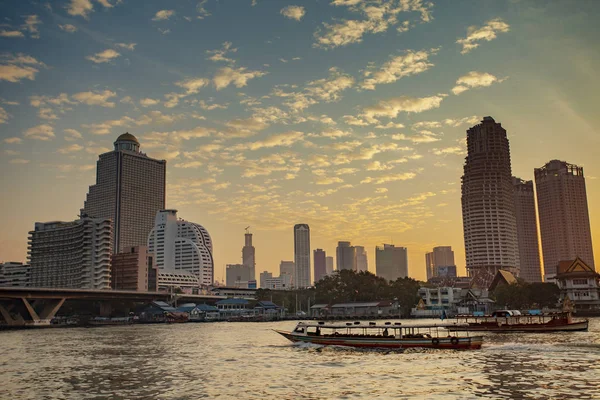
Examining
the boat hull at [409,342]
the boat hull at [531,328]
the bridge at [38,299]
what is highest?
the bridge at [38,299]

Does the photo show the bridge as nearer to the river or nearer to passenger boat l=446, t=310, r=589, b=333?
the river

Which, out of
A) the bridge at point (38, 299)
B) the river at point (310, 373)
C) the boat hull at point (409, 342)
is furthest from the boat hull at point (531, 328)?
the bridge at point (38, 299)

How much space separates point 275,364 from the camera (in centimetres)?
5462

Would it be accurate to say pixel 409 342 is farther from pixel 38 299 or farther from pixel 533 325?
pixel 38 299

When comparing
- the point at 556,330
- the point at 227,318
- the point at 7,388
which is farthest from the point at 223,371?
the point at 227,318

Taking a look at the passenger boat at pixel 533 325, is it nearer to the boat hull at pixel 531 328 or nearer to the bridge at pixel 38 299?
the boat hull at pixel 531 328

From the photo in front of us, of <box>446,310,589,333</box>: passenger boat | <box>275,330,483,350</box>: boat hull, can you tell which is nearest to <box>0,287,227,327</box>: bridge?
<box>275,330,483,350</box>: boat hull

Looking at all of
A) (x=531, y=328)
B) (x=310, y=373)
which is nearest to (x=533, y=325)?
(x=531, y=328)

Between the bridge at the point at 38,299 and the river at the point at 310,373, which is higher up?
the bridge at the point at 38,299

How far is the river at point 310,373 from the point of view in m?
38.6

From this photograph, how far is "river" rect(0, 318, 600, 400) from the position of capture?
1521 inches

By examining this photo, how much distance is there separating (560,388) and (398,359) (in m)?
20.4

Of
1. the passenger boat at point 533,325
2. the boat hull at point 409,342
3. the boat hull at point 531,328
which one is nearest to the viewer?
the boat hull at point 409,342

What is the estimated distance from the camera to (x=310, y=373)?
156 ft
